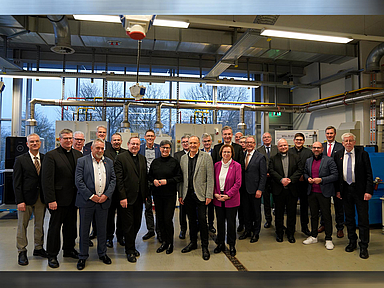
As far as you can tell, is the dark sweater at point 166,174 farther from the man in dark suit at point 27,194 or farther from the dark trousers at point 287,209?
the dark trousers at point 287,209

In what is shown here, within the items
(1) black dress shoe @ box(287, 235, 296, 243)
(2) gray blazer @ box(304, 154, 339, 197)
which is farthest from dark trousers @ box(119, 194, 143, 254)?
(2) gray blazer @ box(304, 154, 339, 197)

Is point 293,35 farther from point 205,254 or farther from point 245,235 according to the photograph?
point 205,254

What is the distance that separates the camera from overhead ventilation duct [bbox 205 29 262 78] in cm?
497

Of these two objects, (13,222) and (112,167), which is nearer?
(112,167)

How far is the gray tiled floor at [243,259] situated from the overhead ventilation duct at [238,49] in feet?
11.6

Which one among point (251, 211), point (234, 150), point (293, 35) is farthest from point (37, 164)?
point (293, 35)

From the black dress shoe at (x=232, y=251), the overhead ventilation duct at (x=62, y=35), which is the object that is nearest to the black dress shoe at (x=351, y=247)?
the black dress shoe at (x=232, y=251)

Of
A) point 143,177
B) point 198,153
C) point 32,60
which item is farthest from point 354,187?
point 32,60

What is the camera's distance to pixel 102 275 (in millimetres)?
352

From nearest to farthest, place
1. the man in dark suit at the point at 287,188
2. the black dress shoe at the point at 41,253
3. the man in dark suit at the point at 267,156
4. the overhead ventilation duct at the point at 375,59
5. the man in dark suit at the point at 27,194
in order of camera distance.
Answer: the man in dark suit at the point at 27,194 < the black dress shoe at the point at 41,253 < the man in dark suit at the point at 287,188 < the man in dark suit at the point at 267,156 < the overhead ventilation duct at the point at 375,59

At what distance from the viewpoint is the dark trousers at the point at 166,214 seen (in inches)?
142

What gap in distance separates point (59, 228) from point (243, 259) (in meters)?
2.29
